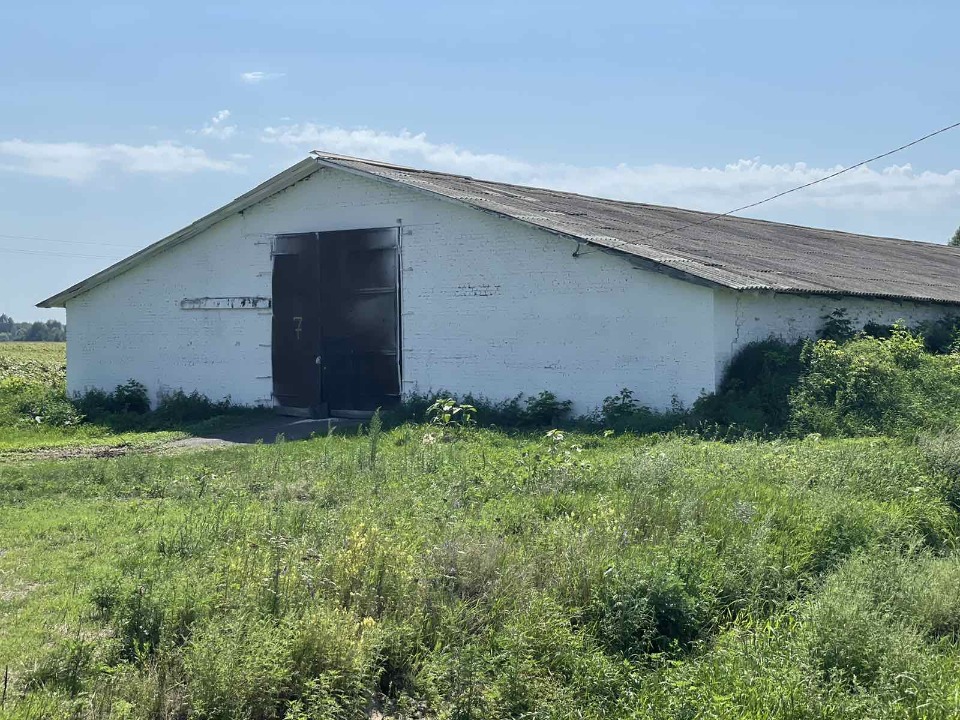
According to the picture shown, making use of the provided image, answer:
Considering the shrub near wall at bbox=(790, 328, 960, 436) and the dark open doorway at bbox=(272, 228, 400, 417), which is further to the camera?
the dark open doorway at bbox=(272, 228, 400, 417)

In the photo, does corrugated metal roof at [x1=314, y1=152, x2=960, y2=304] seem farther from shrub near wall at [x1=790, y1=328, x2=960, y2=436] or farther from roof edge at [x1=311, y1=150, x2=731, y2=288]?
shrub near wall at [x1=790, y1=328, x2=960, y2=436]

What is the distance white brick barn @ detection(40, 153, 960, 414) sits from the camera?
1619 cm

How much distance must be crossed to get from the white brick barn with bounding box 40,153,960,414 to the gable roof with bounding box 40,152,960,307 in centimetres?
8

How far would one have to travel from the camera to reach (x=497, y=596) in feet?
23.4

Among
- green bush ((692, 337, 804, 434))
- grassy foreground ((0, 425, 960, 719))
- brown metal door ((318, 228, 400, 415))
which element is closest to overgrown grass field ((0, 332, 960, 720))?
grassy foreground ((0, 425, 960, 719))

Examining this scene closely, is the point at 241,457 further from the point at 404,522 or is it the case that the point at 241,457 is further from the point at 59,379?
the point at 59,379

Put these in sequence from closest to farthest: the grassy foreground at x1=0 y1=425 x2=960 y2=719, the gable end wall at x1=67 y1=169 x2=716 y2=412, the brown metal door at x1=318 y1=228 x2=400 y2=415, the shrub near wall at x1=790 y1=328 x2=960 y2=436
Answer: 1. the grassy foreground at x1=0 y1=425 x2=960 y2=719
2. the shrub near wall at x1=790 y1=328 x2=960 y2=436
3. the gable end wall at x1=67 y1=169 x2=716 y2=412
4. the brown metal door at x1=318 y1=228 x2=400 y2=415

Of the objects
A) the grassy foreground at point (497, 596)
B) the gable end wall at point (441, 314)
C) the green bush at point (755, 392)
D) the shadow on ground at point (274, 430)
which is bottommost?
the grassy foreground at point (497, 596)

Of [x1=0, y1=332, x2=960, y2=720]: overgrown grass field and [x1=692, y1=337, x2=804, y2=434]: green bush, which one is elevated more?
[x1=692, y1=337, x2=804, y2=434]: green bush

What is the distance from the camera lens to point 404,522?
8.38 m

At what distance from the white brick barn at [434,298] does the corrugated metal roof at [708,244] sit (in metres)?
0.10

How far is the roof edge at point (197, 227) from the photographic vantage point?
65.0ft

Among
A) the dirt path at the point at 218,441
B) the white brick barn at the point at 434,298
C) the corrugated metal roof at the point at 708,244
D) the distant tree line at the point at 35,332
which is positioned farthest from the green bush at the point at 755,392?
the distant tree line at the point at 35,332

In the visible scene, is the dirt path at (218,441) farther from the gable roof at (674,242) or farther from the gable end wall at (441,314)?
the gable roof at (674,242)
